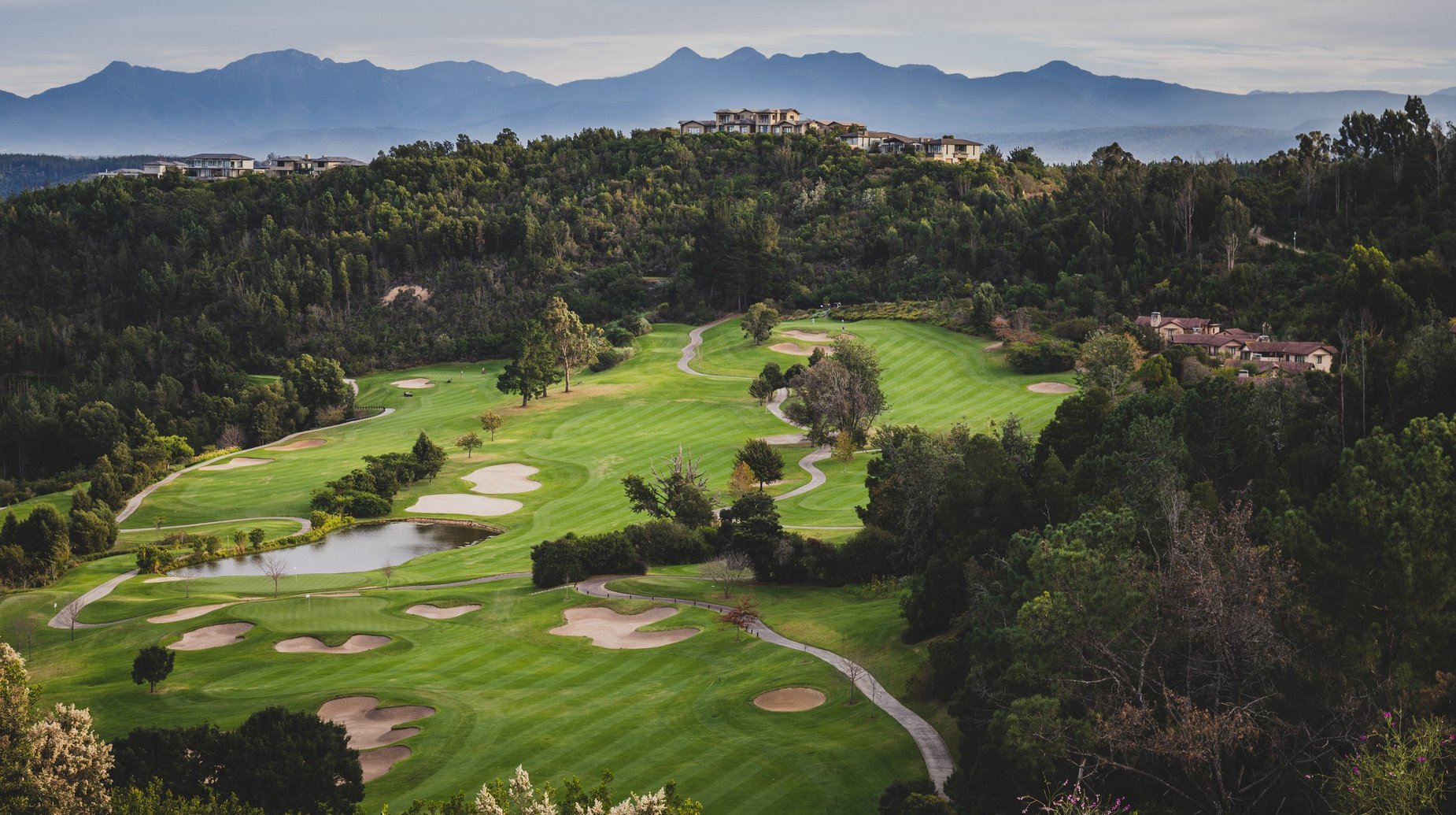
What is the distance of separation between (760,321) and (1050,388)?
93.0 ft

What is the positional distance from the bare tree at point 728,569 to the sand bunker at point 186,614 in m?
20.1

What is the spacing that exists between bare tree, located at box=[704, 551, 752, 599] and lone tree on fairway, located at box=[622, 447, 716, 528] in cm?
875

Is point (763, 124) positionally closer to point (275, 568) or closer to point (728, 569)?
point (275, 568)

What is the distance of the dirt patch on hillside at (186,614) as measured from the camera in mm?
48500

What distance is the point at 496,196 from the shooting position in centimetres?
15400

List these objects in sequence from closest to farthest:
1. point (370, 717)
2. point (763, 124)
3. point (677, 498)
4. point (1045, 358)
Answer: point (370, 717)
point (677, 498)
point (1045, 358)
point (763, 124)

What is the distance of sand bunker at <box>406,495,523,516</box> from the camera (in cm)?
7162

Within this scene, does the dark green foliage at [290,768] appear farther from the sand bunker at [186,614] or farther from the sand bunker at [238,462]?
the sand bunker at [238,462]

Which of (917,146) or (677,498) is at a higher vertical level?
(917,146)

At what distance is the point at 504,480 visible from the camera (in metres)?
77.2

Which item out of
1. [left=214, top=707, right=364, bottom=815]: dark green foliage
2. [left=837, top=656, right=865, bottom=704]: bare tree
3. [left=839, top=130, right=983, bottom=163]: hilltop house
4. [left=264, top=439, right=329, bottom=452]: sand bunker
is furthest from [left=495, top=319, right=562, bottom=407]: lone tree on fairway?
[left=839, top=130, right=983, bottom=163]: hilltop house

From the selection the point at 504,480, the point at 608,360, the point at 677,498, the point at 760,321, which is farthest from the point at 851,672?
the point at 608,360

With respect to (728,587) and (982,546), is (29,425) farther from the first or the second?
(982,546)

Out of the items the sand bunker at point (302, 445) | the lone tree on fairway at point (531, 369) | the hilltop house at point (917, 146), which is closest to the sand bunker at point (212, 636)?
the sand bunker at point (302, 445)
